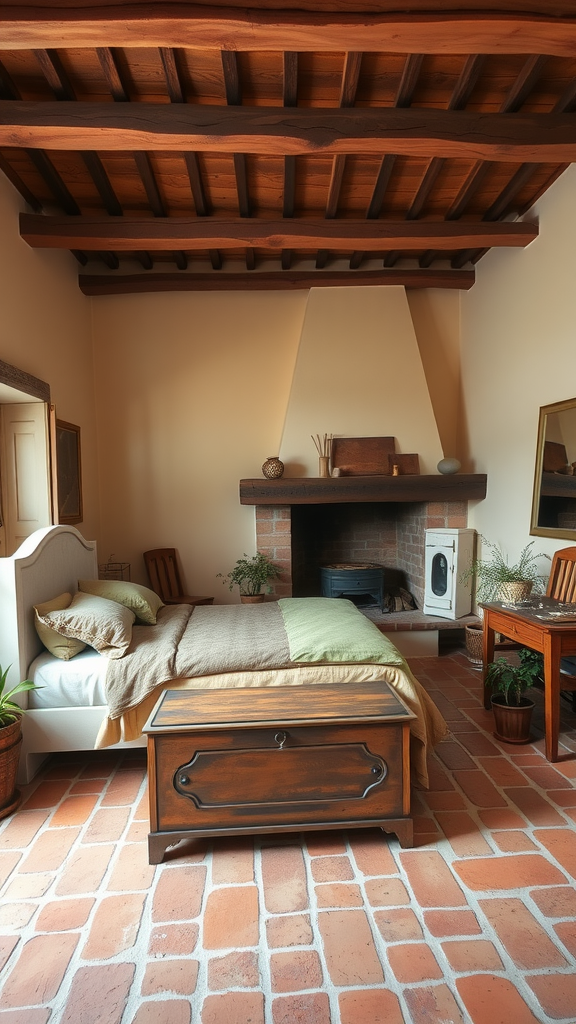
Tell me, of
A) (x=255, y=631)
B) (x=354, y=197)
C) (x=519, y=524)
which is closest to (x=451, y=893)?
(x=255, y=631)

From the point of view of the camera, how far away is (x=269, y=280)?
5141 mm

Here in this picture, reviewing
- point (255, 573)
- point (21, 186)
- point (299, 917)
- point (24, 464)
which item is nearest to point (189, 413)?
point (255, 573)

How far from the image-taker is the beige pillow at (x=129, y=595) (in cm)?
317

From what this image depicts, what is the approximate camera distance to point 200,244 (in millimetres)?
4219

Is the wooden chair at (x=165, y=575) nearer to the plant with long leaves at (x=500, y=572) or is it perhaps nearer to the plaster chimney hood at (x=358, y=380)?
the plaster chimney hood at (x=358, y=380)

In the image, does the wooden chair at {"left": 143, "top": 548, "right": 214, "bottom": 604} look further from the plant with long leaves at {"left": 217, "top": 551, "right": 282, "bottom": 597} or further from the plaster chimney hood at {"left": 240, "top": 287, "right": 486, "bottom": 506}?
the plaster chimney hood at {"left": 240, "top": 287, "right": 486, "bottom": 506}

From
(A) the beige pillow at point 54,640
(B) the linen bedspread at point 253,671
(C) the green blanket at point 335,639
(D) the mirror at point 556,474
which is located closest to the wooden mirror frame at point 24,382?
(A) the beige pillow at point 54,640

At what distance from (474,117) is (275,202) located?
1541mm

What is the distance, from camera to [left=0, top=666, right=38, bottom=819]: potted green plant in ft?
7.75

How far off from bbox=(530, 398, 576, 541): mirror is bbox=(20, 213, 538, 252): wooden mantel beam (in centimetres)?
145

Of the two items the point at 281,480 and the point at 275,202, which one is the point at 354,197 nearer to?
the point at 275,202

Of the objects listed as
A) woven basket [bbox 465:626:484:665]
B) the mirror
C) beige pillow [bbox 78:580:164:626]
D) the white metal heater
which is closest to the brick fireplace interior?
the white metal heater

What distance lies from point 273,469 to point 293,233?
1.87 metres

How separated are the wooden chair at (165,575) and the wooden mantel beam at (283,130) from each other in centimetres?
321
